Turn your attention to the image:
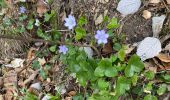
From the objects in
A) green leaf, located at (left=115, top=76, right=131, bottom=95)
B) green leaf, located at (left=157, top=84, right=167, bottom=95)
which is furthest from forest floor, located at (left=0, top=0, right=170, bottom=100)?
green leaf, located at (left=115, top=76, right=131, bottom=95)

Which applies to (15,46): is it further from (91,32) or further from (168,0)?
(168,0)

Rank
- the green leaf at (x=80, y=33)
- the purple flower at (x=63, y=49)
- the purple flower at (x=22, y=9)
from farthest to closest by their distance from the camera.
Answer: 1. the purple flower at (x=22, y=9)
2. the purple flower at (x=63, y=49)
3. the green leaf at (x=80, y=33)

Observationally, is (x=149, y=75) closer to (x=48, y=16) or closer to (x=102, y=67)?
(x=102, y=67)

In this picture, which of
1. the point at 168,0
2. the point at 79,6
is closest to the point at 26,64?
the point at 79,6

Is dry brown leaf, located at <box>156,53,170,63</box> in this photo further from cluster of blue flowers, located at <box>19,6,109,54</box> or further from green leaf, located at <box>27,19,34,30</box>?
green leaf, located at <box>27,19,34,30</box>

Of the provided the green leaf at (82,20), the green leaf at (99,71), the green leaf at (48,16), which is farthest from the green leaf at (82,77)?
the green leaf at (48,16)

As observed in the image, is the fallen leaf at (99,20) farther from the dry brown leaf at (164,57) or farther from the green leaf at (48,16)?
the dry brown leaf at (164,57)
